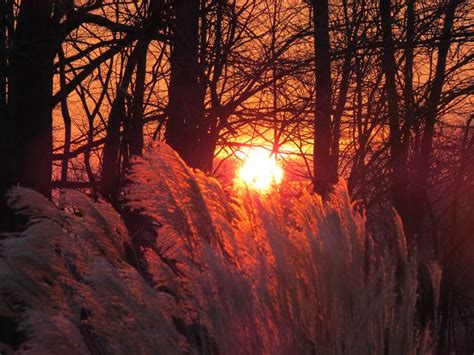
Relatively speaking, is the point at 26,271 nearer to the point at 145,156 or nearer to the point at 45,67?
the point at 145,156

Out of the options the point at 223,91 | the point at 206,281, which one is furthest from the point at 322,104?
the point at 206,281

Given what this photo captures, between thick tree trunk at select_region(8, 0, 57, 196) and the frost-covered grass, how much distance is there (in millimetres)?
5420

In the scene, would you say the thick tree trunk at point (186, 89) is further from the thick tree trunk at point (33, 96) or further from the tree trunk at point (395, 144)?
the tree trunk at point (395, 144)

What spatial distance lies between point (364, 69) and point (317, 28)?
2.57 metres

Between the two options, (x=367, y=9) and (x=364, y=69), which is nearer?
(x=367, y=9)

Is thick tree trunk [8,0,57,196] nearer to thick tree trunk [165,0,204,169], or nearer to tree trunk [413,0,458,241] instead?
thick tree trunk [165,0,204,169]

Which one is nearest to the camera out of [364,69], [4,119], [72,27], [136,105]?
[4,119]

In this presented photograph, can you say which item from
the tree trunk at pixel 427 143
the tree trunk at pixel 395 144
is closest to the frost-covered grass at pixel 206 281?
the tree trunk at pixel 395 144

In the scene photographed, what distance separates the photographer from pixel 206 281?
2.59 metres

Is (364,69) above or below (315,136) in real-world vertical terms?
above

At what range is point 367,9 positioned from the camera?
11727 mm

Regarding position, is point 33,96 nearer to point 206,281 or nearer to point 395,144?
point 395,144

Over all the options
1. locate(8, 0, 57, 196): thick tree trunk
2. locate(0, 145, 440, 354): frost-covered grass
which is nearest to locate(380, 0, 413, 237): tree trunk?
locate(8, 0, 57, 196): thick tree trunk

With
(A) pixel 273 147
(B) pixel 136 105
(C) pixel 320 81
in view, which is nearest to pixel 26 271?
(B) pixel 136 105
